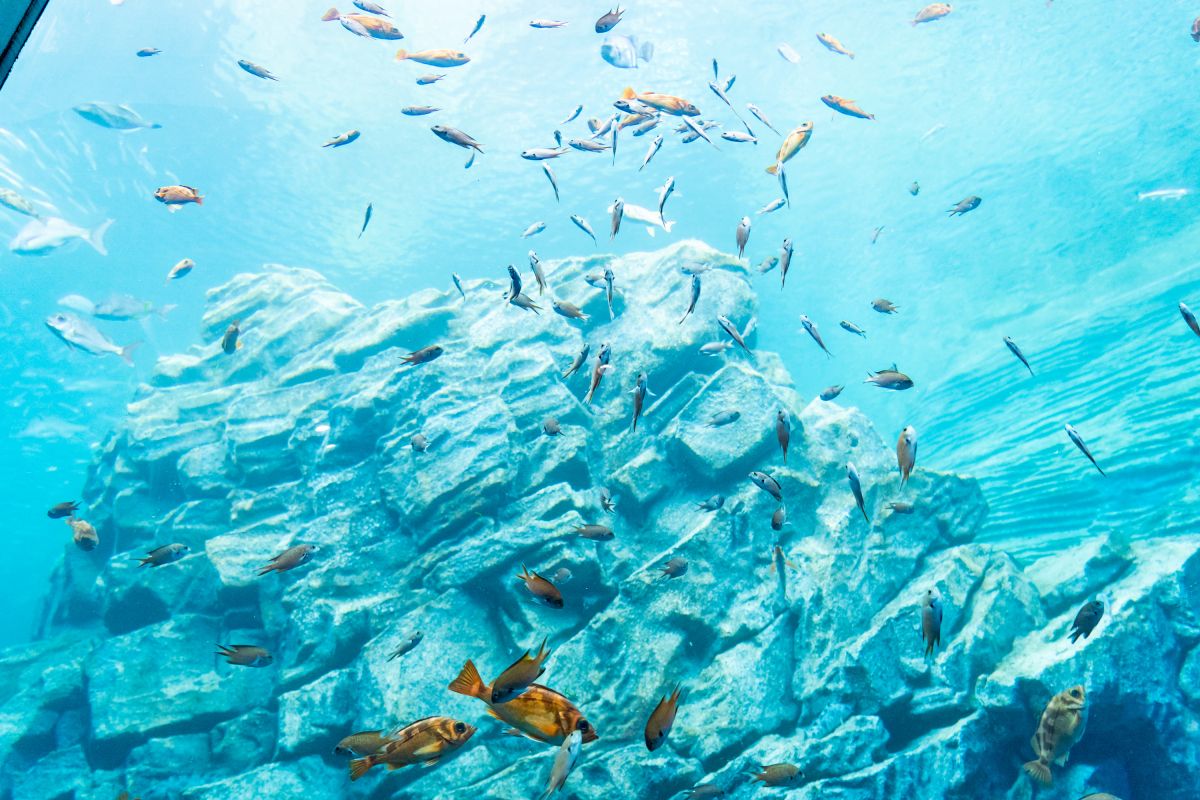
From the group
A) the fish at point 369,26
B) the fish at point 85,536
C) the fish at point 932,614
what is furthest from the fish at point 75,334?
the fish at point 932,614

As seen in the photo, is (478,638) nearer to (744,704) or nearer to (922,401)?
(744,704)

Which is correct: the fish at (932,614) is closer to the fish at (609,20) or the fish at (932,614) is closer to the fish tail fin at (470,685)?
the fish tail fin at (470,685)

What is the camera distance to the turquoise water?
15.8 meters

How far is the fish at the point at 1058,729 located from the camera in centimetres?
517

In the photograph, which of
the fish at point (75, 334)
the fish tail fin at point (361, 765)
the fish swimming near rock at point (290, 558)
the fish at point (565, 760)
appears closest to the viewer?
the fish at point (565, 760)

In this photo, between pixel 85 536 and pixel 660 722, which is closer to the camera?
pixel 660 722

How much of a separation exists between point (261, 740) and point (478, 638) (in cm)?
403

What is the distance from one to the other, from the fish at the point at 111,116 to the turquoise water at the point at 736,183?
9.80 m

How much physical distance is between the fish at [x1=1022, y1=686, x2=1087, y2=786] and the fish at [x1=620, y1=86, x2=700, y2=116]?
6.99 metres

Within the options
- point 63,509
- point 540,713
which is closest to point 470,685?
point 540,713

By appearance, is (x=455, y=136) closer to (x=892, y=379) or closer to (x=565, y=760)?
(x=892, y=379)

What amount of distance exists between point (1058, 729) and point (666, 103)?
7699mm

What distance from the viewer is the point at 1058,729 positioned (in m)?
5.41

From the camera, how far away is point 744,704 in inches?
288
